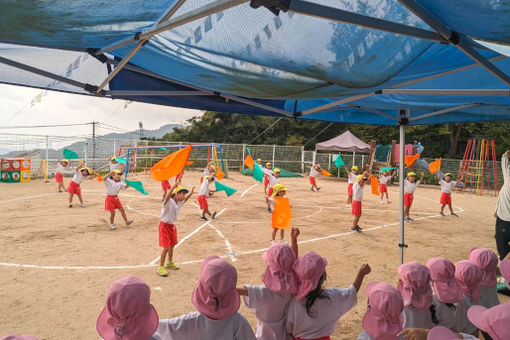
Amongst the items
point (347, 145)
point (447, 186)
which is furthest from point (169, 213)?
point (347, 145)

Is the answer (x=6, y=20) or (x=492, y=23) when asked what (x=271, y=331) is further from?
(x=6, y=20)

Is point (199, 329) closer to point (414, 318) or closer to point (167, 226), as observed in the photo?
point (414, 318)

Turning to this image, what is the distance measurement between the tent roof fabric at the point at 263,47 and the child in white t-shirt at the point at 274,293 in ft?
5.45

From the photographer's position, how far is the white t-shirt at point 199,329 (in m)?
2.14

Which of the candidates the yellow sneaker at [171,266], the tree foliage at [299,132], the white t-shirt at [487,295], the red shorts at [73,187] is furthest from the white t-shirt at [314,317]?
the tree foliage at [299,132]

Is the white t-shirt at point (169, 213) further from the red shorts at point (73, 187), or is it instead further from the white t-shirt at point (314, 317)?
the red shorts at point (73, 187)

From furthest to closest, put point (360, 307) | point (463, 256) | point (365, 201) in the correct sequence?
point (365, 201) < point (463, 256) < point (360, 307)

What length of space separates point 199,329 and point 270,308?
0.63m

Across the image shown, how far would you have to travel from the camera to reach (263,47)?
8.79 feet

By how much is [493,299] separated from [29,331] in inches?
195

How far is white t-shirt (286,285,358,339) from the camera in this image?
2465 millimetres

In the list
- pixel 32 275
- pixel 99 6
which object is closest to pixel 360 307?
pixel 99 6

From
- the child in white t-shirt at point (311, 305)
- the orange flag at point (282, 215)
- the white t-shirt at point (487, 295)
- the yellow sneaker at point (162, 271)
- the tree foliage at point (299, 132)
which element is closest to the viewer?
the child in white t-shirt at point (311, 305)

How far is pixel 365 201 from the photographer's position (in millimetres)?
14453
